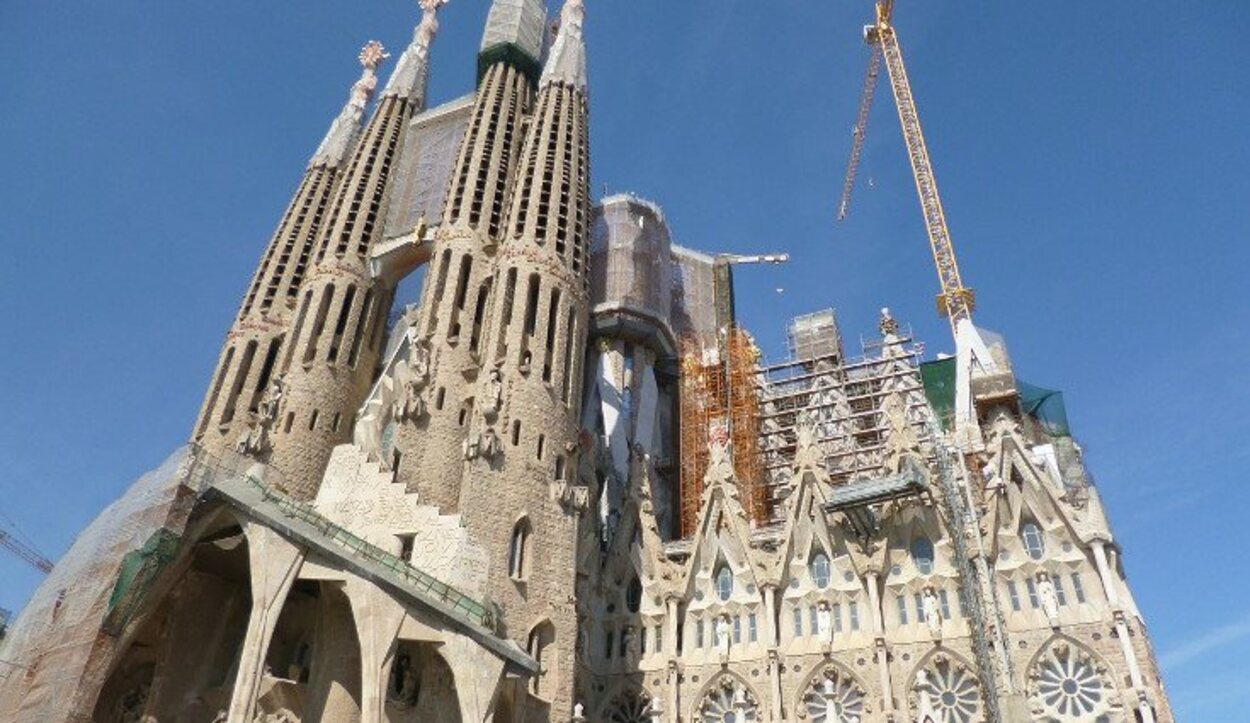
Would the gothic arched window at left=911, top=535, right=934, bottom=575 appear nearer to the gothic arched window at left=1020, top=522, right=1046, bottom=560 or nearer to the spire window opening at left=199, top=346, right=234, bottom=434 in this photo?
the gothic arched window at left=1020, top=522, right=1046, bottom=560

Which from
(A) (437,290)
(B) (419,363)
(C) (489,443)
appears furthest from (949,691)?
(A) (437,290)

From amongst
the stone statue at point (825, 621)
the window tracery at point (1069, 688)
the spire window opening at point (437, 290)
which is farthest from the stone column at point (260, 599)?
the window tracery at point (1069, 688)

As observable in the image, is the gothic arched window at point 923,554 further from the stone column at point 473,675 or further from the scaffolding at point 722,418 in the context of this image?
the stone column at point 473,675

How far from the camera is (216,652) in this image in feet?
82.4

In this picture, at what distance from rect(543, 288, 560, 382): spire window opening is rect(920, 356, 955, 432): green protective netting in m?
15.5

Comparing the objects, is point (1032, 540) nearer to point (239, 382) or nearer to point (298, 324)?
point (298, 324)

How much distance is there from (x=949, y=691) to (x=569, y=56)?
99.7ft

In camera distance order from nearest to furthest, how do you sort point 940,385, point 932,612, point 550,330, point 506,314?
point 932,612
point 506,314
point 550,330
point 940,385

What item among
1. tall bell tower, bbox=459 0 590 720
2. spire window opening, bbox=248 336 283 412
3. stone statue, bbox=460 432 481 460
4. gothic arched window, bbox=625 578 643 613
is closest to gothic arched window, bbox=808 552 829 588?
gothic arched window, bbox=625 578 643 613

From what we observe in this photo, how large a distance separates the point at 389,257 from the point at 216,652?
18698 millimetres

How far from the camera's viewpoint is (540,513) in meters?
27.8

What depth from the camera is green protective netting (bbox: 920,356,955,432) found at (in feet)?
122

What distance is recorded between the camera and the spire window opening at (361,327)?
3638 cm

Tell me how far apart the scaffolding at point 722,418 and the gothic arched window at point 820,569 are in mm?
4830
